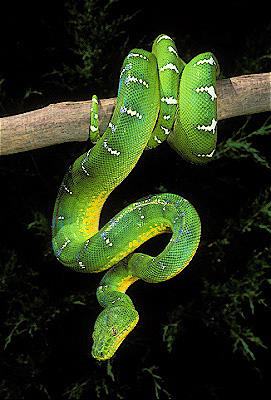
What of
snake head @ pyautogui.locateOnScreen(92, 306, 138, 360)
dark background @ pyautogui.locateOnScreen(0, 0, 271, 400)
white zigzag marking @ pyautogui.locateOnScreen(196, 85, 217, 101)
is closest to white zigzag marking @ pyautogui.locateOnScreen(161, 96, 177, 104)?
white zigzag marking @ pyautogui.locateOnScreen(196, 85, 217, 101)

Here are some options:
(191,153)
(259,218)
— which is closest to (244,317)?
(259,218)

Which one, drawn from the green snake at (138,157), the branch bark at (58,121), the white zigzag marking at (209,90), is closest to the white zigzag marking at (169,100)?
the green snake at (138,157)

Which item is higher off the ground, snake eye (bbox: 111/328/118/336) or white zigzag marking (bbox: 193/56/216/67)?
white zigzag marking (bbox: 193/56/216/67)

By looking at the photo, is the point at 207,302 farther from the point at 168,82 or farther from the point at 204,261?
the point at 168,82

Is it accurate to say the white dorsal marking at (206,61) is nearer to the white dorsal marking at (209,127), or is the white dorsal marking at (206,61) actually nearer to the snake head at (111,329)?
the white dorsal marking at (209,127)

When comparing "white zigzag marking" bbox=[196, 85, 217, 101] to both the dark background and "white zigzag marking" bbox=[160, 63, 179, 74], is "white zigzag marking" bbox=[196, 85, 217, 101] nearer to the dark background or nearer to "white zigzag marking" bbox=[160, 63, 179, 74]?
"white zigzag marking" bbox=[160, 63, 179, 74]

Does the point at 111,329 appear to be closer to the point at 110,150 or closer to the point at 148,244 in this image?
the point at 110,150

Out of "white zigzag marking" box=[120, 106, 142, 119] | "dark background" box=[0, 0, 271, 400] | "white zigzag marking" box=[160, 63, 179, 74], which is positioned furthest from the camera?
"dark background" box=[0, 0, 271, 400]
